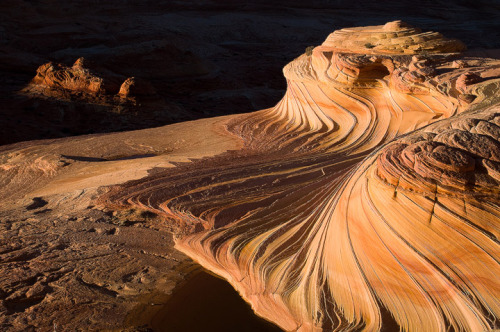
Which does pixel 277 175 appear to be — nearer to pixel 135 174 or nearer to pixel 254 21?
pixel 135 174

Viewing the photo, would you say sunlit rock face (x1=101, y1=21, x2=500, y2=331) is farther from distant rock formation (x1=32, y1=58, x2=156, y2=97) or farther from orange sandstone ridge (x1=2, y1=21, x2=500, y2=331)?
distant rock formation (x1=32, y1=58, x2=156, y2=97)

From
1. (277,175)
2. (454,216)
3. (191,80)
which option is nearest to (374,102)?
(277,175)

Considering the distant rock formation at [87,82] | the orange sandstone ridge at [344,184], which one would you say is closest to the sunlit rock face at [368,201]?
the orange sandstone ridge at [344,184]

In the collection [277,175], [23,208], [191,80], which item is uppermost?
[277,175]

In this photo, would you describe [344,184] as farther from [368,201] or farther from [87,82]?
[87,82]

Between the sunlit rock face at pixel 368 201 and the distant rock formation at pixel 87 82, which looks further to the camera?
the distant rock formation at pixel 87 82

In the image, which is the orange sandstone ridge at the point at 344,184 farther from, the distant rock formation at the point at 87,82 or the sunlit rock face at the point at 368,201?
the distant rock formation at the point at 87,82

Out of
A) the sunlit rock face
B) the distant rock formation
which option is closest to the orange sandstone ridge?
the sunlit rock face
